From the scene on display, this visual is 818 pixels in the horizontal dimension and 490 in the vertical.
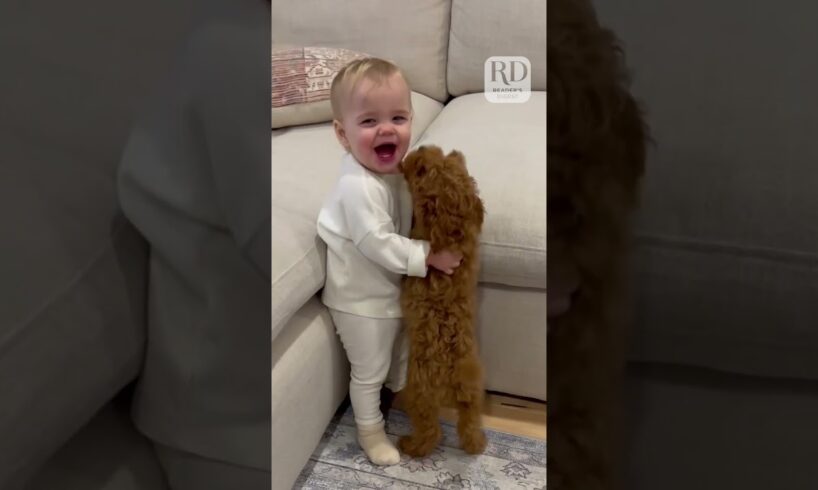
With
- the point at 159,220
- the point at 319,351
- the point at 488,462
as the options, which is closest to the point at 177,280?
the point at 159,220

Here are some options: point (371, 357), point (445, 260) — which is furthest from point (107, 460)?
point (445, 260)

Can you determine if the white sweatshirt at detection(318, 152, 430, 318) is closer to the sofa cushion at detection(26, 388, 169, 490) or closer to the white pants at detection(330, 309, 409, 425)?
the white pants at detection(330, 309, 409, 425)

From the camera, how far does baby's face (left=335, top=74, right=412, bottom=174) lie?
0.58 m

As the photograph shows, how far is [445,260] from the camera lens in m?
0.60

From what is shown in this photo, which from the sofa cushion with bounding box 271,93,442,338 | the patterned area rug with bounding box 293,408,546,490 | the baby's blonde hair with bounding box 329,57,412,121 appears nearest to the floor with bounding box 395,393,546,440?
the patterned area rug with bounding box 293,408,546,490

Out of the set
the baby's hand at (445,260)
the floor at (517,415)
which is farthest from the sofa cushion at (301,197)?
the floor at (517,415)

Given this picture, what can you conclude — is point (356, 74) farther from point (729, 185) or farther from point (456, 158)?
point (729, 185)

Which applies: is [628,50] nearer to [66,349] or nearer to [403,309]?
[403,309]

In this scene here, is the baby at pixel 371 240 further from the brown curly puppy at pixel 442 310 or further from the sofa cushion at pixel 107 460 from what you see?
the sofa cushion at pixel 107 460

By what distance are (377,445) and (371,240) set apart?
231 millimetres

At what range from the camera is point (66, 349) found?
55cm

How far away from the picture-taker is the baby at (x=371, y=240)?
582 millimetres

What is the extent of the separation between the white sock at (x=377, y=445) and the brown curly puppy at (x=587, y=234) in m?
0.17

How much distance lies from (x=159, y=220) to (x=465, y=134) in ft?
1.05
